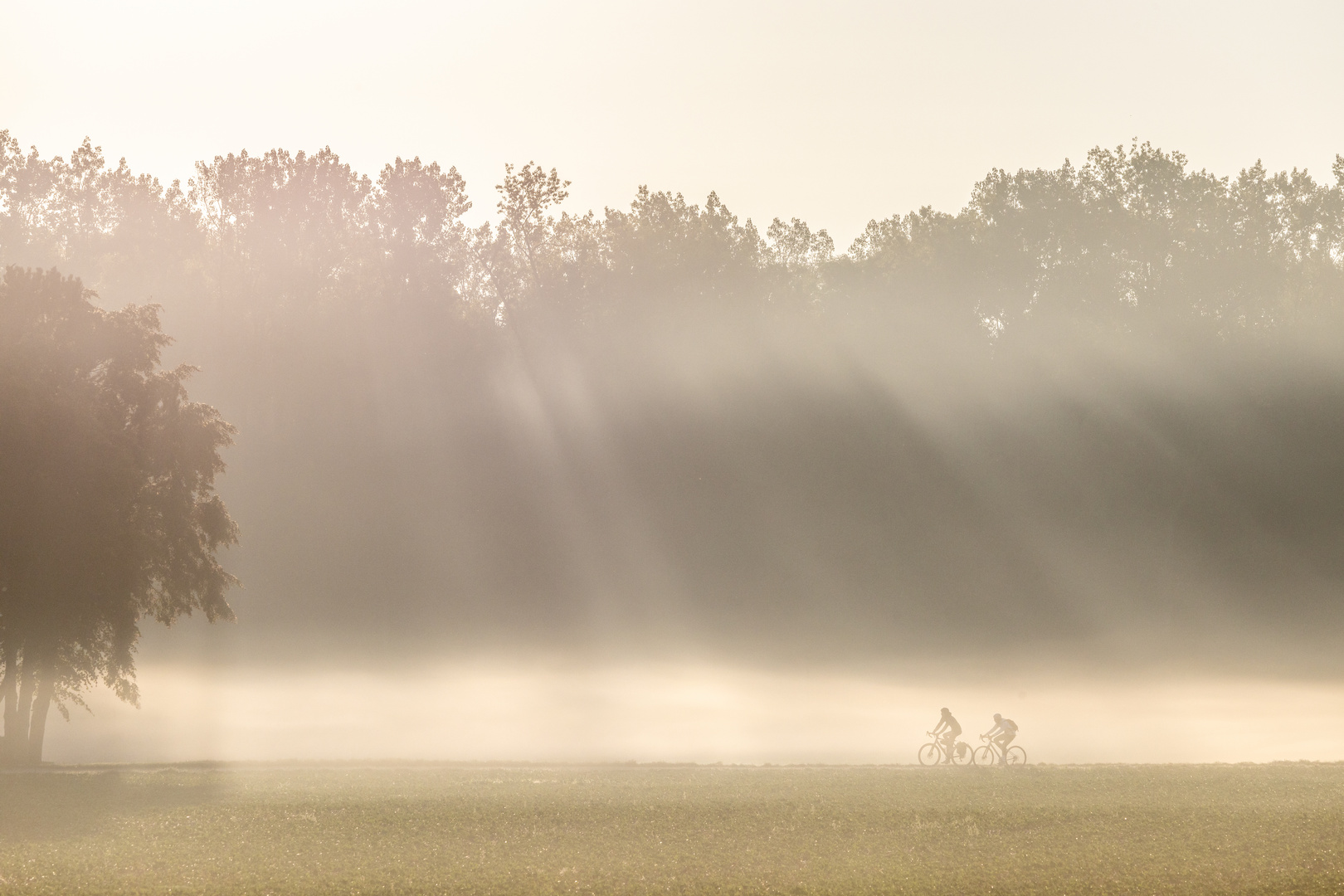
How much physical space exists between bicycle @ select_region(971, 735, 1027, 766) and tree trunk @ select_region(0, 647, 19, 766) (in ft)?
91.5

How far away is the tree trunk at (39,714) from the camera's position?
33.8m

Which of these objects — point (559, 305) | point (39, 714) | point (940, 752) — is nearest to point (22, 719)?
point (39, 714)

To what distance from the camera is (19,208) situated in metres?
81.1

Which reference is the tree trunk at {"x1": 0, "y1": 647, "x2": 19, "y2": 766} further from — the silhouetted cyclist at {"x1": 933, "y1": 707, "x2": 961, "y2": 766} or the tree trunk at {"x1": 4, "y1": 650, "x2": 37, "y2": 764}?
the silhouetted cyclist at {"x1": 933, "y1": 707, "x2": 961, "y2": 766}

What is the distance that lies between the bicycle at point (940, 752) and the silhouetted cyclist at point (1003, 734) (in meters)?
1.02

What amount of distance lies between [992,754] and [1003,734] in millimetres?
965

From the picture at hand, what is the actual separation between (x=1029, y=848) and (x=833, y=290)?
213 feet

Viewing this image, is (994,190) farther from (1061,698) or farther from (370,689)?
(370,689)

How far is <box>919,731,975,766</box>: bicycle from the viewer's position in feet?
120

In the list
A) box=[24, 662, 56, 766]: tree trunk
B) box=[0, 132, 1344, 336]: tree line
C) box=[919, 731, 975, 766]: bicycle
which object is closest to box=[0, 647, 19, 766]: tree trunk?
box=[24, 662, 56, 766]: tree trunk

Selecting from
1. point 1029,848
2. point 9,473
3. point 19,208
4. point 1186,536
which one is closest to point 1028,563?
point 1186,536

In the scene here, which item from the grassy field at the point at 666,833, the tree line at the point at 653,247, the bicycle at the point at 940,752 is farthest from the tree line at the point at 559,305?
the grassy field at the point at 666,833

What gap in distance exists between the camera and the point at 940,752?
37375mm

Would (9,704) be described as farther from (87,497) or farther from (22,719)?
(87,497)
